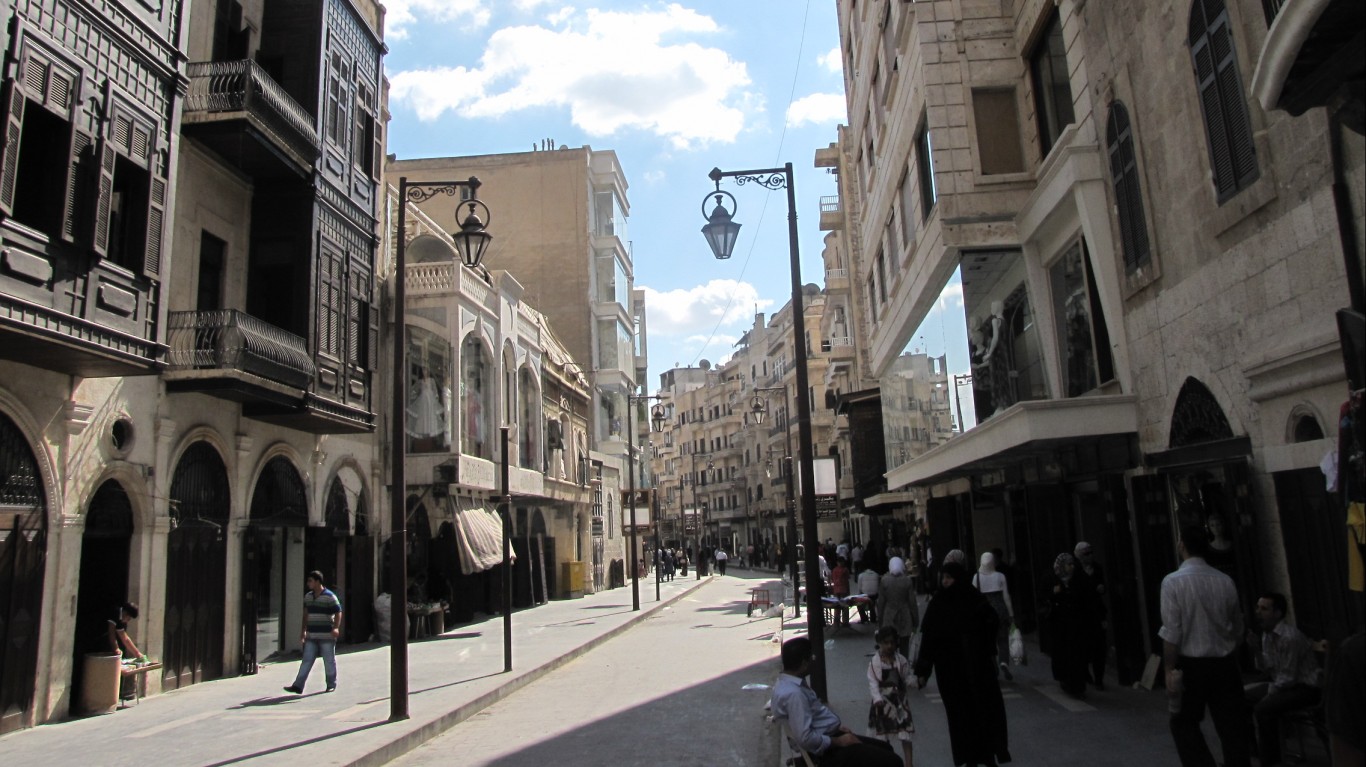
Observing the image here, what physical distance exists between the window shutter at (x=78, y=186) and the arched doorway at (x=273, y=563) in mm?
6198

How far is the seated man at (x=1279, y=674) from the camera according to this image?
6934 mm

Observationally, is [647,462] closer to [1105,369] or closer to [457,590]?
[457,590]

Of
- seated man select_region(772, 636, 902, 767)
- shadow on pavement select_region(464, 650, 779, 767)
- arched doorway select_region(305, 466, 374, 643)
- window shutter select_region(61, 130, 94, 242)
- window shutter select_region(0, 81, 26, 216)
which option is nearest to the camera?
seated man select_region(772, 636, 902, 767)

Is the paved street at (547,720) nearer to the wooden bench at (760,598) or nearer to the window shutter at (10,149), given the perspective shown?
the window shutter at (10,149)

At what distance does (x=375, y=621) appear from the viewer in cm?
2036

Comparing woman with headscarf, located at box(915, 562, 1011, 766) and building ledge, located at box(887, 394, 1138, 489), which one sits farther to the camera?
building ledge, located at box(887, 394, 1138, 489)

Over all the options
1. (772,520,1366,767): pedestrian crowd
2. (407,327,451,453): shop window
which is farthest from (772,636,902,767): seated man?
(407,327,451,453): shop window

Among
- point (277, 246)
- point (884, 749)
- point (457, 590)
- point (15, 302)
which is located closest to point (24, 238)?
point (15, 302)

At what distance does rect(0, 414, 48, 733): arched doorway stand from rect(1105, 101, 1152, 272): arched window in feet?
41.9

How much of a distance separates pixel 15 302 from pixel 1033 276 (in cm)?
1276

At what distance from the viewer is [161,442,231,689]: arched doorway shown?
13703mm

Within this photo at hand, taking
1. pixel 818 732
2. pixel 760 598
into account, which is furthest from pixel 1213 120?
pixel 760 598

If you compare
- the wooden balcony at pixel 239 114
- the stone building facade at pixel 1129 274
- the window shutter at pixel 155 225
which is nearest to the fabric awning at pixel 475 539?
the wooden balcony at pixel 239 114

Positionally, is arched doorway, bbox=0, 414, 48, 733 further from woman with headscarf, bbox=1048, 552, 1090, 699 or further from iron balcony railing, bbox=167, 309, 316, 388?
woman with headscarf, bbox=1048, 552, 1090, 699
